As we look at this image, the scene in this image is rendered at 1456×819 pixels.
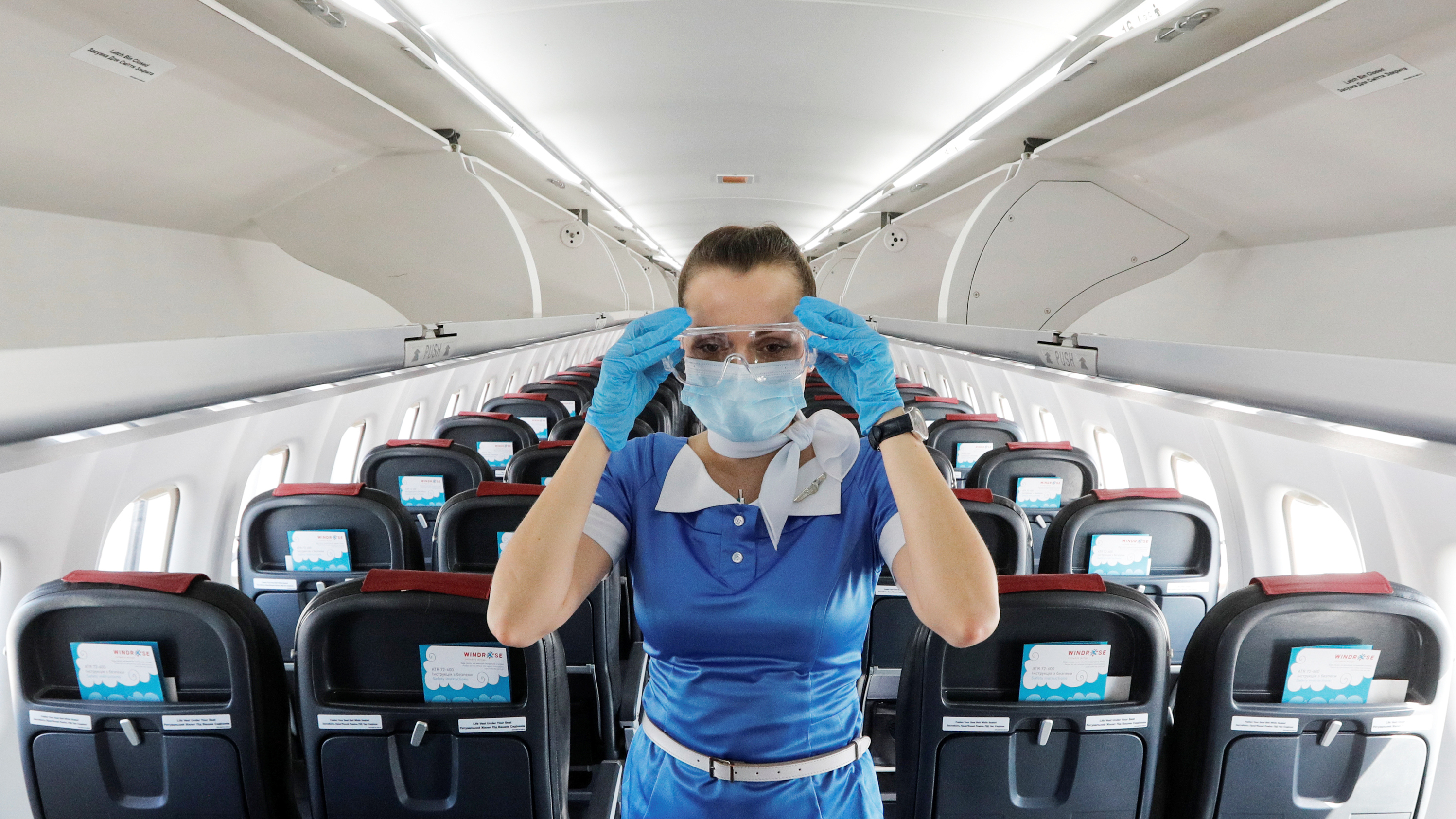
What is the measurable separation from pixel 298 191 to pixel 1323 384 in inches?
337

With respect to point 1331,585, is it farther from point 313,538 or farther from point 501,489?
point 313,538

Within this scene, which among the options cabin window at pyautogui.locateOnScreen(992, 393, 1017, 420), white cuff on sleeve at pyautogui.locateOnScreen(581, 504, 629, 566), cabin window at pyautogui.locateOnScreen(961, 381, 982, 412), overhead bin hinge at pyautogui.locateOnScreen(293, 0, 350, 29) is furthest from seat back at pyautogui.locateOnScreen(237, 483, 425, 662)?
cabin window at pyautogui.locateOnScreen(961, 381, 982, 412)

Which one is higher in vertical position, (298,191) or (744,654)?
(298,191)

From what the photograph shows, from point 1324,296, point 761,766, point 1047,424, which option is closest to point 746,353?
point 761,766

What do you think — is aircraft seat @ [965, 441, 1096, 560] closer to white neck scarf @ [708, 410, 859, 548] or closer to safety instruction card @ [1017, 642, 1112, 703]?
safety instruction card @ [1017, 642, 1112, 703]

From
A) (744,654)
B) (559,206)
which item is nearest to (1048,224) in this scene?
(744,654)

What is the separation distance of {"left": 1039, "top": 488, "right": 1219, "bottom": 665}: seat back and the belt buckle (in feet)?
5.93

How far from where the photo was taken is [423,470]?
4230 millimetres

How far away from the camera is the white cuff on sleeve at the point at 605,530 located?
1785 mm

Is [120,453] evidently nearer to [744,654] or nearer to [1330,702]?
[744,654]

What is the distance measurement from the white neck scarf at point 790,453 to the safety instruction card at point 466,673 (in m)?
0.69

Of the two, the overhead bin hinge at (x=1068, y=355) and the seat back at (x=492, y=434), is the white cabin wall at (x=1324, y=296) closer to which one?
the overhead bin hinge at (x=1068, y=355)

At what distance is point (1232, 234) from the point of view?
6820mm

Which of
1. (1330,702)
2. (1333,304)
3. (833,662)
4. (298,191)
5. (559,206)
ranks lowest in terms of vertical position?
(1330,702)
